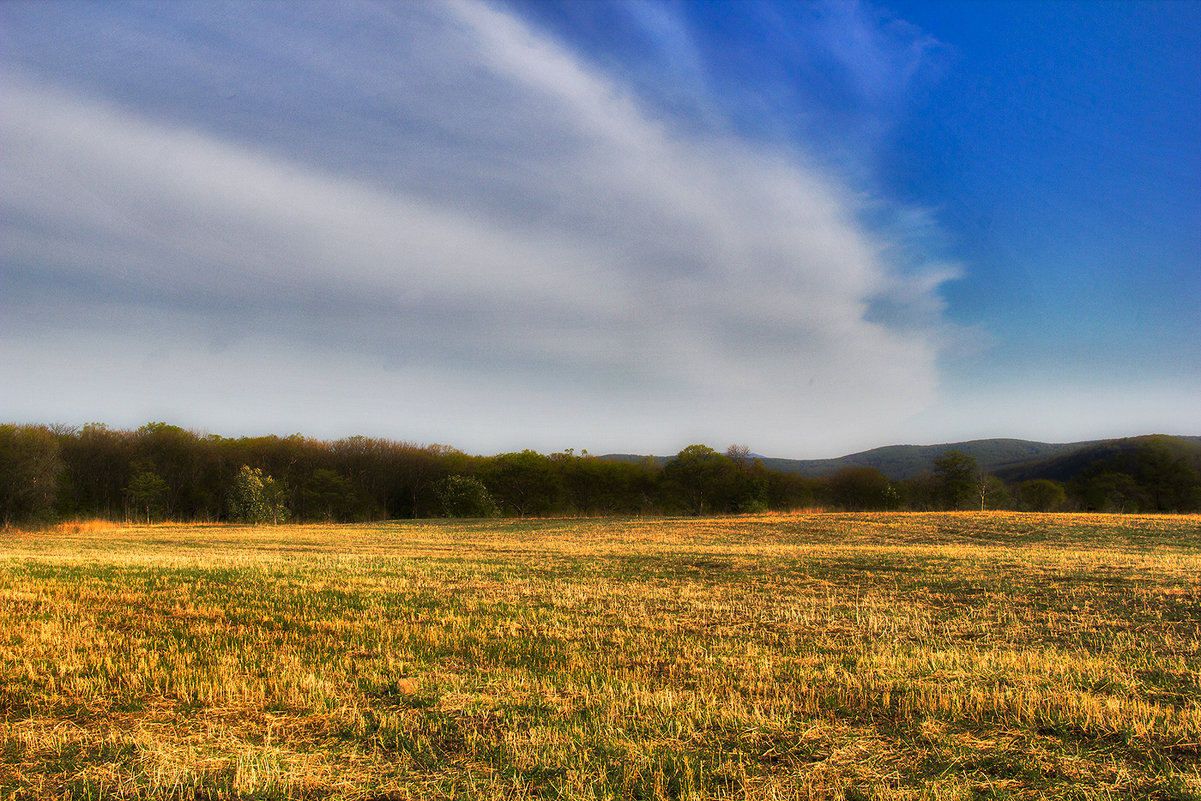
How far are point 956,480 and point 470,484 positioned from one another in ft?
233

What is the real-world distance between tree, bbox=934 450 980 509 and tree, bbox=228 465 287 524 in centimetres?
9240

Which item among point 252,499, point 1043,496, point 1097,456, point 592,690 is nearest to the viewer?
point 592,690

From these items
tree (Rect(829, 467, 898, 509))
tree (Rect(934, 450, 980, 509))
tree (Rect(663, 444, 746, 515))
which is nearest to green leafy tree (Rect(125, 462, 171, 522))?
tree (Rect(663, 444, 746, 515))

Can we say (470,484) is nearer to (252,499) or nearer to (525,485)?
(525,485)

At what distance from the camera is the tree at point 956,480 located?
85188mm

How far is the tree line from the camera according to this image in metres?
74.8

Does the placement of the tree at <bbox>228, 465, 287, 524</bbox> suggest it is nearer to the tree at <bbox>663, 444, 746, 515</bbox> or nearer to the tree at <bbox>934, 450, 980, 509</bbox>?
the tree at <bbox>663, 444, 746, 515</bbox>

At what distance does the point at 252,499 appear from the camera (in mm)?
67500

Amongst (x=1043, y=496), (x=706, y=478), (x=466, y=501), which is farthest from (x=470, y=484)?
(x=1043, y=496)

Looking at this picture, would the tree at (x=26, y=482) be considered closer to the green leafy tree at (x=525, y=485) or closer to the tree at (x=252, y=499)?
the tree at (x=252, y=499)

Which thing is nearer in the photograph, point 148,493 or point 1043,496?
point 148,493

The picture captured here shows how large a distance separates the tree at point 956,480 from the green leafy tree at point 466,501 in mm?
66967

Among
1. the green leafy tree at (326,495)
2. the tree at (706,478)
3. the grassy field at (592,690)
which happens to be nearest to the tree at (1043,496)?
the tree at (706,478)

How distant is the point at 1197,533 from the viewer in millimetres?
38281
